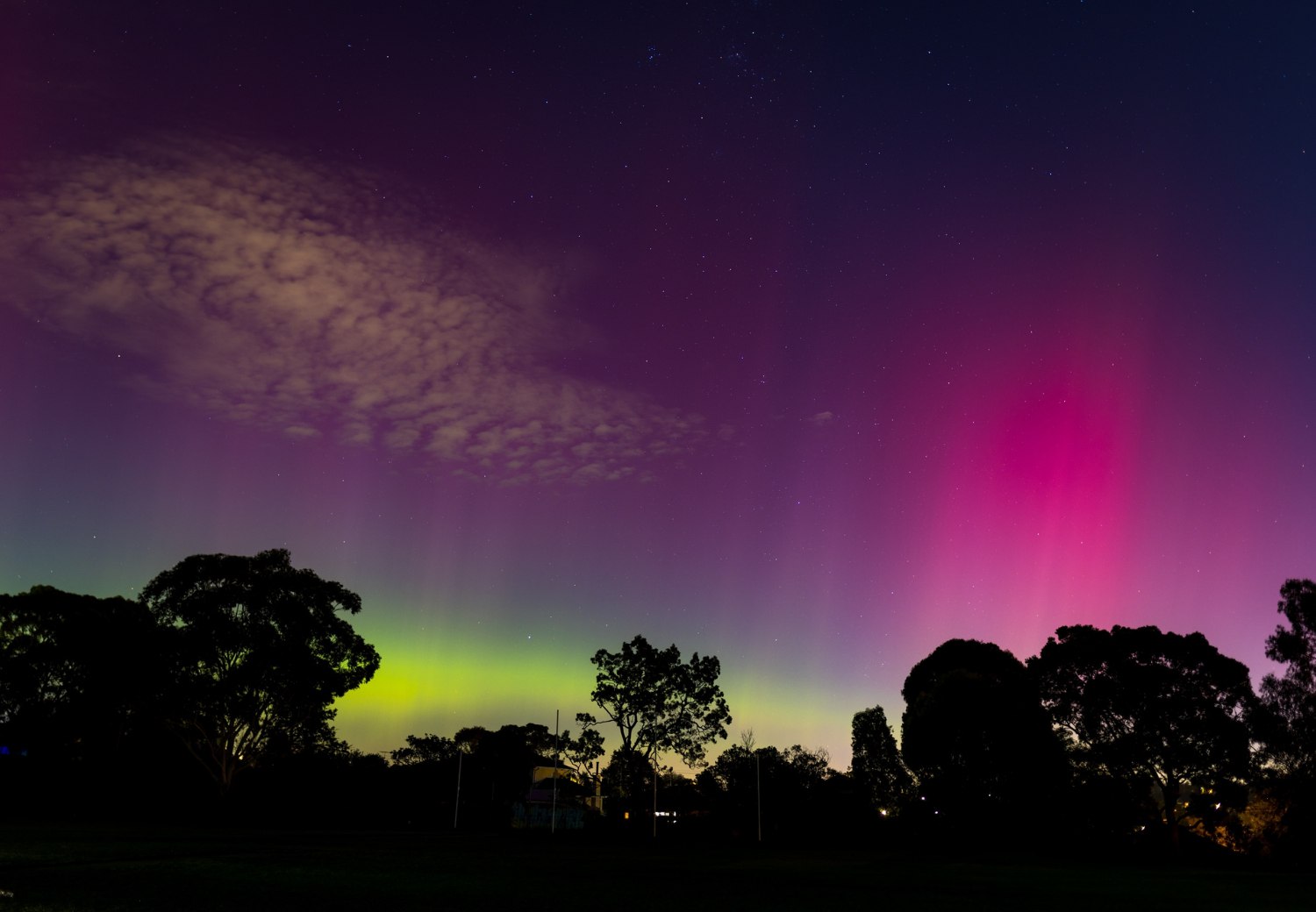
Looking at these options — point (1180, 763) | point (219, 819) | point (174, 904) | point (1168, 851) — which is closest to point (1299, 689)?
point (1180, 763)

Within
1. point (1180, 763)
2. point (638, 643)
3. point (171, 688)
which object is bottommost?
point (1180, 763)

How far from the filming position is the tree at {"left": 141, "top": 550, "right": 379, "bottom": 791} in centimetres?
5259

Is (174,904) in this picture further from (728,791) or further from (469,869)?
(728,791)

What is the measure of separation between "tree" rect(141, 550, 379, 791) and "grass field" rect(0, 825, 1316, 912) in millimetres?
20453

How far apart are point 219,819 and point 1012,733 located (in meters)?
51.8

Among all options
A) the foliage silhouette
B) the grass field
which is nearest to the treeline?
the foliage silhouette

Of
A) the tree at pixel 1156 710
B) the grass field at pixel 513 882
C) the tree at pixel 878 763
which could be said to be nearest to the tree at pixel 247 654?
the grass field at pixel 513 882

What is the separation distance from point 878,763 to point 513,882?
264 feet

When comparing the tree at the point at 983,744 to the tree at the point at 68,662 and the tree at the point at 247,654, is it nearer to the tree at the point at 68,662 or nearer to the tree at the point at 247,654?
the tree at the point at 247,654

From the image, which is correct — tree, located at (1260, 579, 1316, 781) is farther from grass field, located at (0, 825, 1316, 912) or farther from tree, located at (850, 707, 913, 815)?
tree, located at (850, 707, 913, 815)

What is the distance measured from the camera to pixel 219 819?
5297 centimetres

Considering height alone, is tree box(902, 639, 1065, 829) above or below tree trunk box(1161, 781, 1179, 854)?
above

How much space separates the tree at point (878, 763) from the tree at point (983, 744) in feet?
69.3

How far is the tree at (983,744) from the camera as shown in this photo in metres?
57.2
